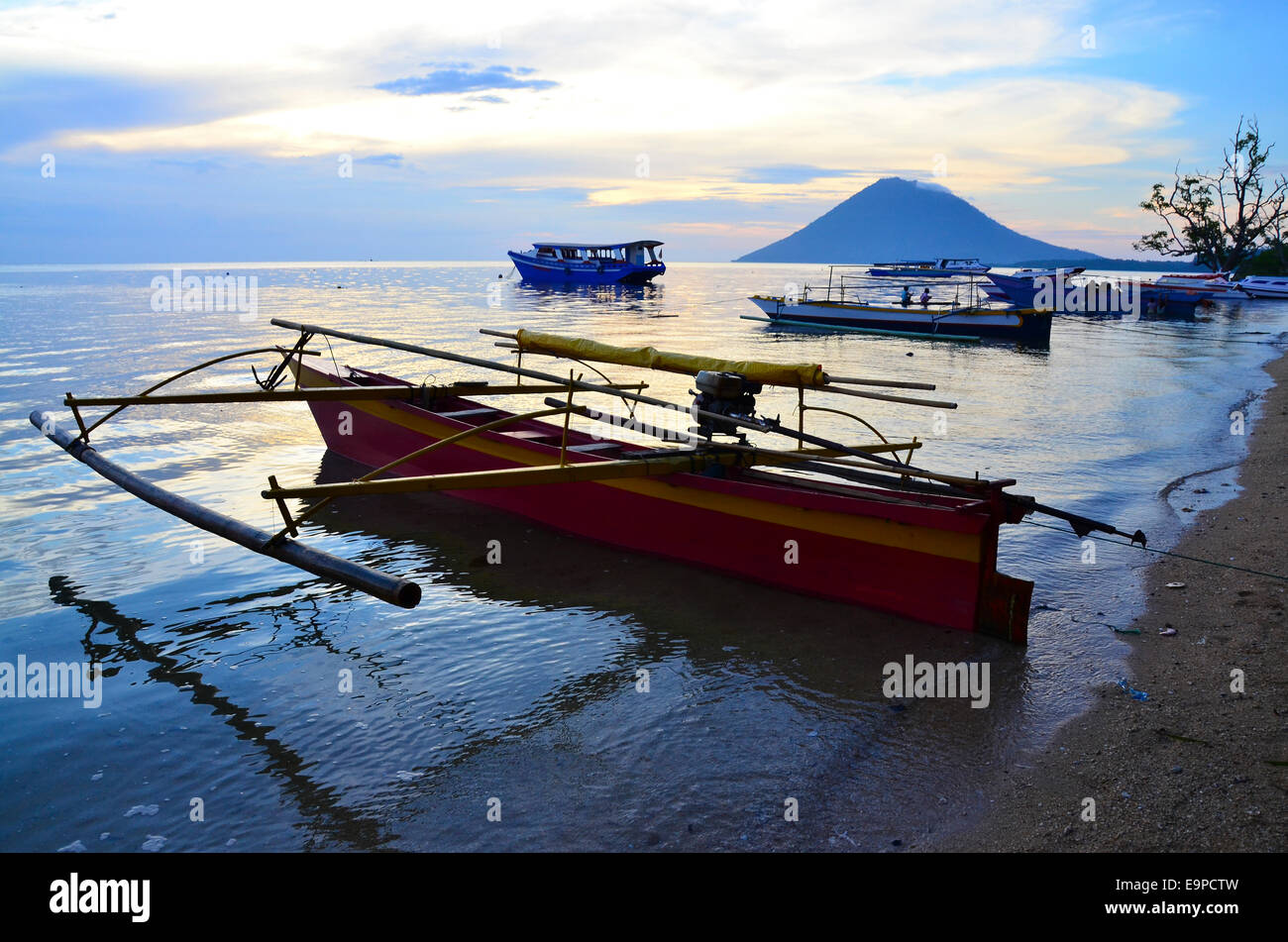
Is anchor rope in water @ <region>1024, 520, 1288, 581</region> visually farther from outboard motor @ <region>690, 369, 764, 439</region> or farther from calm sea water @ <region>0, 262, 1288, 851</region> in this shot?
outboard motor @ <region>690, 369, 764, 439</region>

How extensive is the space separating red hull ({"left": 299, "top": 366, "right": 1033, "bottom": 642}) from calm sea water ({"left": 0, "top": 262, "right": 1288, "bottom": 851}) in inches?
7.6

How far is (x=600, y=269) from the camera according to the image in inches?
2739

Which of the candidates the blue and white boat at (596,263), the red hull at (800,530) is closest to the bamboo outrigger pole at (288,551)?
the red hull at (800,530)

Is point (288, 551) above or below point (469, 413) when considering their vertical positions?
below

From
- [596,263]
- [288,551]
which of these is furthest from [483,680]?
[596,263]

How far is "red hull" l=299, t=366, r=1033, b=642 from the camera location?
21.6 ft

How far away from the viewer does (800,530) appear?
24.4 feet

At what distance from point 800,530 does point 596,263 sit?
65.6 meters

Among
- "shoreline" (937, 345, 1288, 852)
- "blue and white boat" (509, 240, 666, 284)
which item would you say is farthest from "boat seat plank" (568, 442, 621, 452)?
"blue and white boat" (509, 240, 666, 284)

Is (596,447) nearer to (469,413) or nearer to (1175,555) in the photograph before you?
(469,413)

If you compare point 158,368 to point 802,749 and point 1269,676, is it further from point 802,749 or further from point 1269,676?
point 1269,676
